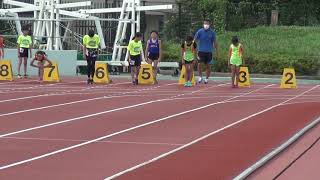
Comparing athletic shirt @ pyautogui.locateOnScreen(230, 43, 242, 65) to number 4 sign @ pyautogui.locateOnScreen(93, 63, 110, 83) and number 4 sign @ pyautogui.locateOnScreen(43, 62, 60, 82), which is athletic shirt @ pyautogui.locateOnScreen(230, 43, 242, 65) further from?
number 4 sign @ pyautogui.locateOnScreen(43, 62, 60, 82)

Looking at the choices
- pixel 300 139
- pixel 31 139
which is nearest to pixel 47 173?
pixel 31 139

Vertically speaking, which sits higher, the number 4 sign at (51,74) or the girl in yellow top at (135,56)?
the girl in yellow top at (135,56)

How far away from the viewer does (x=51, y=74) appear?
23219 millimetres

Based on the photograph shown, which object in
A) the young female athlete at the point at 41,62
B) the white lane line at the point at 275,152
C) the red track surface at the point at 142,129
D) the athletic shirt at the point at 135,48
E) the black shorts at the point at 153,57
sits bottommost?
the red track surface at the point at 142,129

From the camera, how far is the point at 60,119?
13.5m

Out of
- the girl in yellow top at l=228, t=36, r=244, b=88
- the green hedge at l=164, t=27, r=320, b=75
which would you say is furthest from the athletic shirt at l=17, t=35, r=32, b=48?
the green hedge at l=164, t=27, r=320, b=75

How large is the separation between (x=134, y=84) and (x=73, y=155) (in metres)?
12.3

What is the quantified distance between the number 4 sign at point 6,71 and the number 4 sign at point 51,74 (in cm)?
121

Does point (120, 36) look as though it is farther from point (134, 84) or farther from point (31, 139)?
point (31, 139)

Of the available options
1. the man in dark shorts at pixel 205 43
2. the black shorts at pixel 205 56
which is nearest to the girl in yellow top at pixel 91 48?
the man in dark shorts at pixel 205 43

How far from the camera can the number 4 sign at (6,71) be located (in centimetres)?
2334

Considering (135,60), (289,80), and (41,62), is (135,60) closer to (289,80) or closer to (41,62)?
(41,62)

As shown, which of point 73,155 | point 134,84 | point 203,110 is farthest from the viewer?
point 134,84

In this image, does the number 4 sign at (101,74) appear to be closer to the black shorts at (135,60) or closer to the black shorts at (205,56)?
the black shorts at (135,60)
